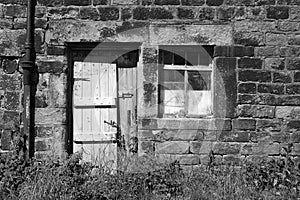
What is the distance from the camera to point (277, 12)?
22.7 ft

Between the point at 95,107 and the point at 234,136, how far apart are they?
7.30 ft

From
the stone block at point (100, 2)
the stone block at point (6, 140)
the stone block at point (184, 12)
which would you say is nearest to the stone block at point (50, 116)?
the stone block at point (6, 140)

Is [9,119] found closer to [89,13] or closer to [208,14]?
[89,13]

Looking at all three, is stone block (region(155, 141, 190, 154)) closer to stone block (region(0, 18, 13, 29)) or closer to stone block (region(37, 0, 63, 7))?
stone block (region(37, 0, 63, 7))

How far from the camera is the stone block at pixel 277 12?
6922mm

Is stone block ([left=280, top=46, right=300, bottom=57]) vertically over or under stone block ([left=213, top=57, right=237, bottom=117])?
over

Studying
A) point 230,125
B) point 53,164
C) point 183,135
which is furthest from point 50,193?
point 230,125

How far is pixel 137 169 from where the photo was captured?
6.56 m

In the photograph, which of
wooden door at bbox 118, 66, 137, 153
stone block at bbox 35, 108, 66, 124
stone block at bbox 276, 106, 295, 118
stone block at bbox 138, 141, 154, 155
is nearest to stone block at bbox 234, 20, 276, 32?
stone block at bbox 276, 106, 295, 118

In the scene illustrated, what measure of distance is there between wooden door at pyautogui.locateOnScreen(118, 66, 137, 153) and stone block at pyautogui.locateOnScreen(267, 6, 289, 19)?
228 cm

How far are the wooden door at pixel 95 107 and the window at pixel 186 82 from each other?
81 centimetres

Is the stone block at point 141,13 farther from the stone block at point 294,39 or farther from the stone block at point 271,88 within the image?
the stone block at point 294,39

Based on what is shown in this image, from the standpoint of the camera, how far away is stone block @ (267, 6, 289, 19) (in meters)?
6.92

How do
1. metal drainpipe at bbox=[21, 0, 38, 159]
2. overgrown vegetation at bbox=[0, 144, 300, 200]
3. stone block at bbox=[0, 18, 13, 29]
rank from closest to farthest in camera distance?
overgrown vegetation at bbox=[0, 144, 300, 200] < metal drainpipe at bbox=[21, 0, 38, 159] < stone block at bbox=[0, 18, 13, 29]
